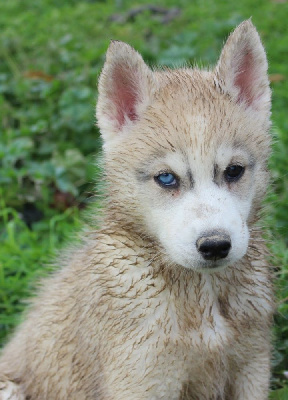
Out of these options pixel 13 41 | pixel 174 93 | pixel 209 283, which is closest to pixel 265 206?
pixel 209 283

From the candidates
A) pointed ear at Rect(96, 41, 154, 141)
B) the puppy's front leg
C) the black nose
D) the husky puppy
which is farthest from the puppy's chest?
pointed ear at Rect(96, 41, 154, 141)

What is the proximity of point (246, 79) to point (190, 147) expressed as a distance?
0.66m

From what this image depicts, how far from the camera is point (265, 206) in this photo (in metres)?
3.88

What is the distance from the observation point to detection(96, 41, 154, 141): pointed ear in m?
3.60

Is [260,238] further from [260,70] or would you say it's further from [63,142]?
[63,142]

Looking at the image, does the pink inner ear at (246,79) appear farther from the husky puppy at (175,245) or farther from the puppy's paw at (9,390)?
the puppy's paw at (9,390)

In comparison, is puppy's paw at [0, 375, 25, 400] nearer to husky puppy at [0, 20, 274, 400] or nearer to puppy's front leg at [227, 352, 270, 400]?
husky puppy at [0, 20, 274, 400]

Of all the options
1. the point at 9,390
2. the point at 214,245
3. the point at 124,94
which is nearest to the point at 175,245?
the point at 214,245

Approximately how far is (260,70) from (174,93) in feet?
1.64

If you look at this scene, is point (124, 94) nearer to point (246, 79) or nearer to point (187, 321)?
point (246, 79)

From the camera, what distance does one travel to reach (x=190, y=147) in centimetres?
335

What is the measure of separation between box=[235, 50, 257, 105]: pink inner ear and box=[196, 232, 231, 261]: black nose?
2.89 feet

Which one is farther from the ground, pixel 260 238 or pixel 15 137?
pixel 15 137

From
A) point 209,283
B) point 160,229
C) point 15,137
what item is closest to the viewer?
point 160,229
